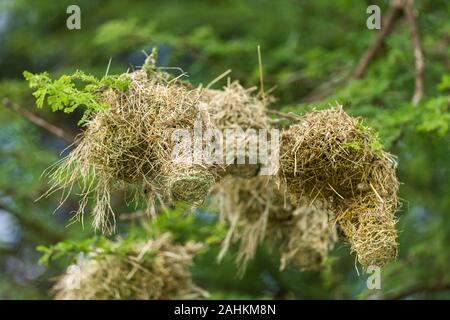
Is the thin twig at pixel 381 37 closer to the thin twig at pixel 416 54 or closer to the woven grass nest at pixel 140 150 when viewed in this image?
the thin twig at pixel 416 54

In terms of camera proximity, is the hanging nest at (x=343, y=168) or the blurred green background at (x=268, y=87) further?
the blurred green background at (x=268, y=87)

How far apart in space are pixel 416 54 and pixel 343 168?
208 centimetres

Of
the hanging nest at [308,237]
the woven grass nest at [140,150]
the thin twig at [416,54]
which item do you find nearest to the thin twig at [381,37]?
the thin twig at [416,54]

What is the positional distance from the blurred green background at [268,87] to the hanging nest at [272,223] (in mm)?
215

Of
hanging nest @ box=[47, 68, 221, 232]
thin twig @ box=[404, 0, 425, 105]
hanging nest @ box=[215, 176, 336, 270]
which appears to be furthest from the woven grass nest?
thin twig @ box=[404, 0, 425, 105]

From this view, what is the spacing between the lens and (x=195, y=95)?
12.2 feet

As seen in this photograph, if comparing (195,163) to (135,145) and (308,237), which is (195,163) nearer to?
(135,145)

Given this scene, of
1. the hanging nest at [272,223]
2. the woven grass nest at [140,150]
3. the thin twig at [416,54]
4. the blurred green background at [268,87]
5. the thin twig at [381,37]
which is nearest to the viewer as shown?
the woven grass nest at [140,150]

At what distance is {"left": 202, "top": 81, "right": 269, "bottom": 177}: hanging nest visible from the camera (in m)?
4.12

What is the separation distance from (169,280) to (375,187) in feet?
5.86

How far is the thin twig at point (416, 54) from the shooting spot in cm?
527

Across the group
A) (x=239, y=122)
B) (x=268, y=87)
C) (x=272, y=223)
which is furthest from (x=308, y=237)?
(x=268, y=87)
